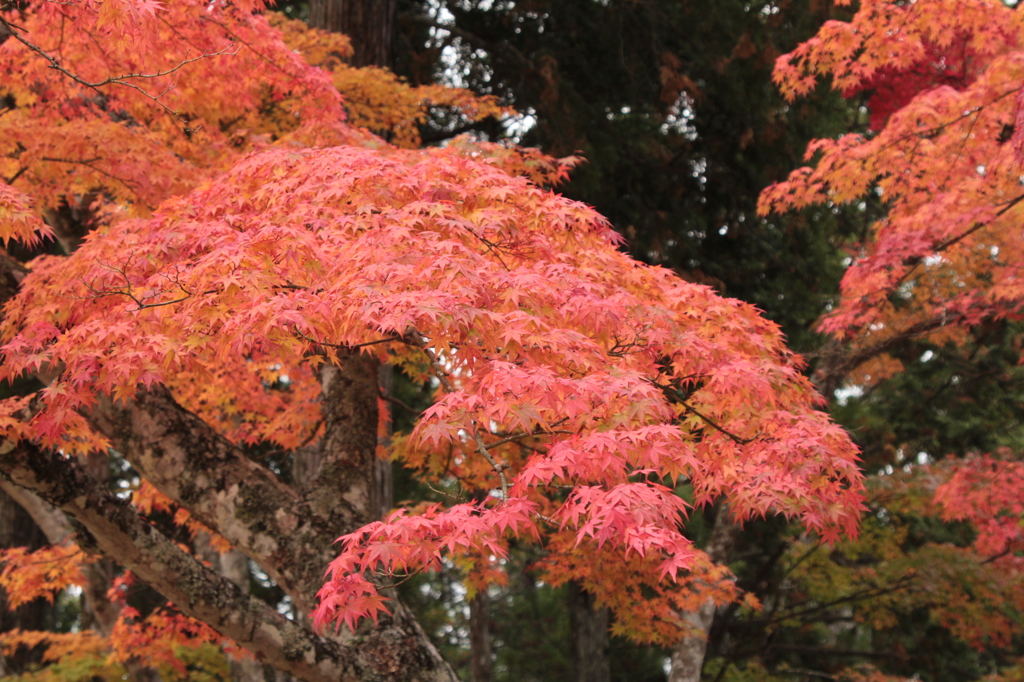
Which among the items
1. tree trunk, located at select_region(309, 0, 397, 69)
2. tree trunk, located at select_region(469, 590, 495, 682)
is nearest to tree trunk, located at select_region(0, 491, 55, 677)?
tree trunk, located at select_region(469, 590, 495, 682)

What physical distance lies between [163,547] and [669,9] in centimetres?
888

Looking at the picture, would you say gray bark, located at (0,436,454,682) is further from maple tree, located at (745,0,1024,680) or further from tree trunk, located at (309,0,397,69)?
tree trunk, located at (309,0,397,69)

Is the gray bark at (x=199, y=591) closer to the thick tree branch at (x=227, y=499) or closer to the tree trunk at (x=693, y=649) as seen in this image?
the thick tree branch at (x=227, y=499)

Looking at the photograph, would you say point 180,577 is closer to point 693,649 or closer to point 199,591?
point 199,591

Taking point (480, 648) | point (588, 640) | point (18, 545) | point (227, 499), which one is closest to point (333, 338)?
point (227, 499)

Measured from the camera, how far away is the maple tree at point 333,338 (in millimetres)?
3031

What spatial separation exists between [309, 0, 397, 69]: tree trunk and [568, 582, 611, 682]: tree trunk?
7.17 metres

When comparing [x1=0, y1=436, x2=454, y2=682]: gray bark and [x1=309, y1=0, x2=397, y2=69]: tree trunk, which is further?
[x1=309, y1=0, x2=397, y2=69]: tree trunk

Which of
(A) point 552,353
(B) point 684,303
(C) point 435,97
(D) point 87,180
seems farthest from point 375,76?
(A) point 552,353

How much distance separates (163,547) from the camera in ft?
15.0

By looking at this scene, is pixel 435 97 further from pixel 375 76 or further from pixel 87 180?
pixel 87 180

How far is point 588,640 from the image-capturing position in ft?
35.2

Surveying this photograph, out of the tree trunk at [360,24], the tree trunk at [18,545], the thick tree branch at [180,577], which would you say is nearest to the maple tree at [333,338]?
the thick tree branch at [180,577]

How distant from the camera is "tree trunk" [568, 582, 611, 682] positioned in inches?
420
